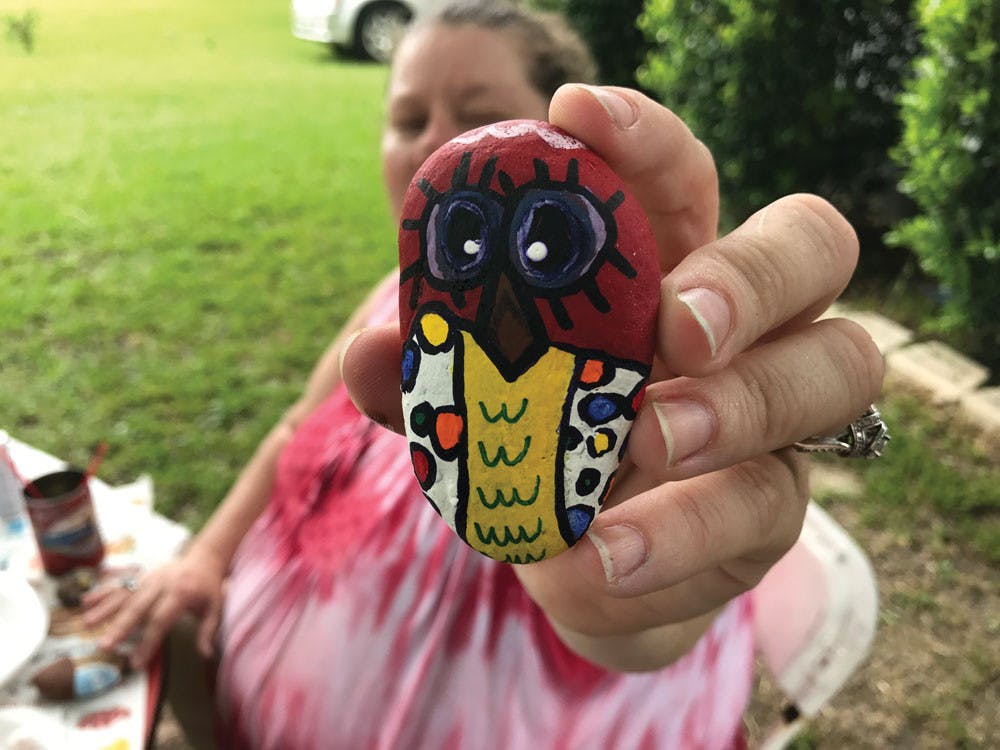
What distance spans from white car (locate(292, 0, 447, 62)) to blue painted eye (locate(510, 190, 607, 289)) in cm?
790

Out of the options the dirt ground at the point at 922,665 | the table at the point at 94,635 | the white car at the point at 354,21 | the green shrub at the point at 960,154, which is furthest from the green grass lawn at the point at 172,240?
the green shrub at the point at 960,154

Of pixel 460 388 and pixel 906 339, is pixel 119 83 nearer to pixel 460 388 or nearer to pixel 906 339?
pixel 906 339

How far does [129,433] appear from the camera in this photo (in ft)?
10.6

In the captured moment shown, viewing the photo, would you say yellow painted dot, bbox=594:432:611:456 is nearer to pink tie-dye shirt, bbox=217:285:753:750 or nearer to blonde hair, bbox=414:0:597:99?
pink tie-dye shirt, bbox=217:285:753:750

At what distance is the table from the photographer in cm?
116

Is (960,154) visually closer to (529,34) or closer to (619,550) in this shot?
(529,34)

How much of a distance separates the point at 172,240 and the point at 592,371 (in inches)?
181

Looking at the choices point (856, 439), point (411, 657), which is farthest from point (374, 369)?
point (411, 657)

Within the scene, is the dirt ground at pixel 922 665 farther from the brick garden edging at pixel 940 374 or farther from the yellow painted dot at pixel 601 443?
the yellow painted dot at pixel 601 443

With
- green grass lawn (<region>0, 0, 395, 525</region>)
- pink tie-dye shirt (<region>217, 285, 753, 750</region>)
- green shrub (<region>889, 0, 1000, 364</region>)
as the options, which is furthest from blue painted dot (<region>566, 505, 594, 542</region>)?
green shrub (<region>889, 0, 1000, 364</region>)

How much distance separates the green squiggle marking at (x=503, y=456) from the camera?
71cm

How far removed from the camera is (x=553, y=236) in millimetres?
681

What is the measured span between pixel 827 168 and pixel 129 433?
365cm

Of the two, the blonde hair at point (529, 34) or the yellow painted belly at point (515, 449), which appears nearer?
the yellow painted belly at point (515, 449)
